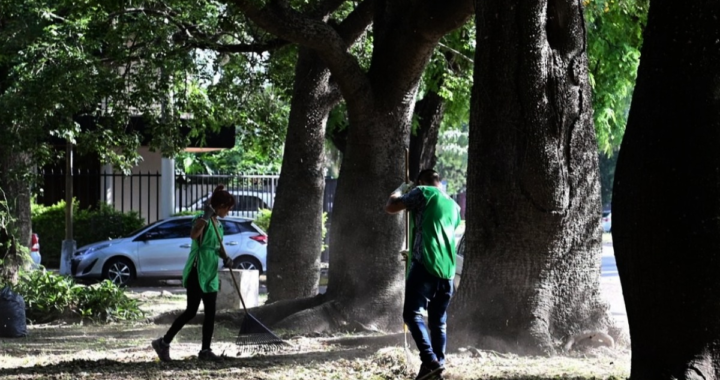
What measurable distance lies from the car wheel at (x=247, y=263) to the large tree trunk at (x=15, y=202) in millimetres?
4812

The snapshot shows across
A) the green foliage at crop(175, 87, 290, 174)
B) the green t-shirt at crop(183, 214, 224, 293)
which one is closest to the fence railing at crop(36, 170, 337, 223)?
the green foliage at crop(175, 87, 290, 174)

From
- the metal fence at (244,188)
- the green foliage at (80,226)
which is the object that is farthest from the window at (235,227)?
the metal fence at (244,188)

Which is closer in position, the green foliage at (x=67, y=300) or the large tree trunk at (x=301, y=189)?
the large tree trunk at (x=301, y=189)

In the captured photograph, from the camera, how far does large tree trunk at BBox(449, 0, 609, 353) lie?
9422mm

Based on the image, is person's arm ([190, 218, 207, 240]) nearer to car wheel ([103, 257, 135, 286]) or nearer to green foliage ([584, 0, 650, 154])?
green foliage ([584, 0, 650, 154])

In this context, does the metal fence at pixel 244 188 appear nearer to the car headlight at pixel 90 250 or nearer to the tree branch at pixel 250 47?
the car headlight at pixel 90 250

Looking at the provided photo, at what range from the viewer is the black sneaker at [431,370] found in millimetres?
7812

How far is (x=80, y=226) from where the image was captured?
26.2m

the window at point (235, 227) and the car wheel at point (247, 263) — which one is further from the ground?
the window at point (235, 227)

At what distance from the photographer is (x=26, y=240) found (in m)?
18.6

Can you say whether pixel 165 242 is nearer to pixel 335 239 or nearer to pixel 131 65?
pixel 131 65

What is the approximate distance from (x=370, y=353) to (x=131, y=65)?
863 cm

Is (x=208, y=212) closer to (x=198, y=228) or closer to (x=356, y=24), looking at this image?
(x=198, y=228)

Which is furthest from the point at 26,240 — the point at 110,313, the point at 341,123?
the point at 341,123
